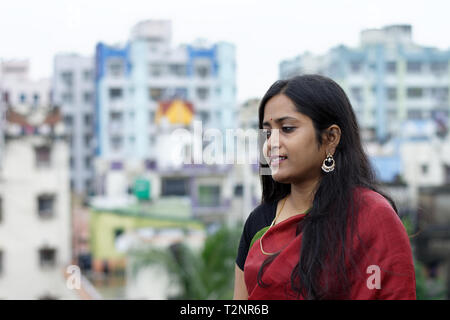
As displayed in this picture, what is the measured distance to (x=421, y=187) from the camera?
12727mm

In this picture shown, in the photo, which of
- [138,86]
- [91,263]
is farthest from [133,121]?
[91,263]

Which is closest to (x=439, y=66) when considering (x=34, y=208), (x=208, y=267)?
(x=34, y=208)

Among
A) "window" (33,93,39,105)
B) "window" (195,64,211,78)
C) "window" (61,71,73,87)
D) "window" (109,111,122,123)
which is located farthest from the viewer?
"window" (195,64,211,78)

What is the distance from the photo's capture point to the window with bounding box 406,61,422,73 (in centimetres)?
1312

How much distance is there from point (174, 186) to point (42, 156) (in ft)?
9.68

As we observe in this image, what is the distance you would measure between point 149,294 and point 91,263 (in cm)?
313

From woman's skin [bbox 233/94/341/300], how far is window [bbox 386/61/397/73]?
12.9 metres

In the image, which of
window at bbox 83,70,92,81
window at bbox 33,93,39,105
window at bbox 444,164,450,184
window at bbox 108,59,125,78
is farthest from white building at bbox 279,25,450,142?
window at bbox 33,93,39,105

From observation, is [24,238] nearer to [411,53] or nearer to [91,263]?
[91,263]

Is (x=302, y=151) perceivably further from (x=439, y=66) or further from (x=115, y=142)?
(x=439, y=66)

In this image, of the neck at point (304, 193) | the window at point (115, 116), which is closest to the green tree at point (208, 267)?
the neck at point (304, 193)

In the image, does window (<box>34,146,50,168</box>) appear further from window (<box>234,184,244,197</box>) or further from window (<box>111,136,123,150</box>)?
window (<box>234,184,244,197</box>)

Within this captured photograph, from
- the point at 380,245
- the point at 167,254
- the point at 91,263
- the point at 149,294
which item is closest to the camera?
the point at 380,245

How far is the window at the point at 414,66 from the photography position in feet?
43.0
